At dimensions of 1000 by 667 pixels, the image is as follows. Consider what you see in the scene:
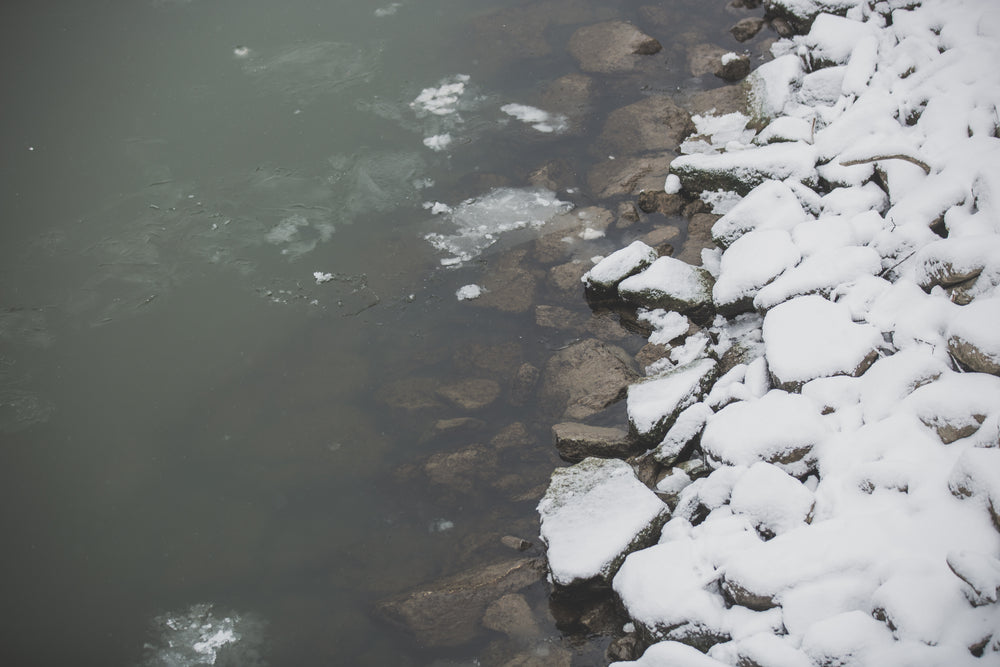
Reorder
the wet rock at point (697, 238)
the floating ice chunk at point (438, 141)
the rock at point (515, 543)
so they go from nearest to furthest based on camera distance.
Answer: the rock at point (515, 543) < the wet rock at point (697, 238) < the floating ice chunk at point (438, 141)

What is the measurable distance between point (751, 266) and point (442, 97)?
371 cm

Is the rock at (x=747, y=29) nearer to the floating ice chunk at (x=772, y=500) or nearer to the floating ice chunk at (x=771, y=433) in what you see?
the floating ice chunk at (x=771, y=433)

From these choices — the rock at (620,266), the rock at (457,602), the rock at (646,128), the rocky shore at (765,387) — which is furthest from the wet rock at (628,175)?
the rock at (457,602)

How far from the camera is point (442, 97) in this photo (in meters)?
6.49

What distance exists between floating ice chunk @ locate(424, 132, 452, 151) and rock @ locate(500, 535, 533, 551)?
3681 mm

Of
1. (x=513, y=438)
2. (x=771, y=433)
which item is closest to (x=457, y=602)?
(x=513, y=438)

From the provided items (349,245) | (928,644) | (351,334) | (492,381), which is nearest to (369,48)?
(349,245)

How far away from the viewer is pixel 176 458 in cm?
430

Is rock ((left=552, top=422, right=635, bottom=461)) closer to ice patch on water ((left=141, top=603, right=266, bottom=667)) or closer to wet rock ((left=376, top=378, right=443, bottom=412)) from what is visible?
wet rock ((left=376, top=378, right=443, bottom=412))

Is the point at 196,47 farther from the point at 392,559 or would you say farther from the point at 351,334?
the point at 392,559

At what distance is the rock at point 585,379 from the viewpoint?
412cm

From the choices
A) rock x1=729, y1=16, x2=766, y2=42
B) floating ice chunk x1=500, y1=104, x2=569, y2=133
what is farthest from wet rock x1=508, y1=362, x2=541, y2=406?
rock x1=729, y1=16, x2=766, y2=42

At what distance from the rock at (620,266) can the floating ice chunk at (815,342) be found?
3.66 ft

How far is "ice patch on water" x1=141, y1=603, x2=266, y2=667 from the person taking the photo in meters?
3.45
